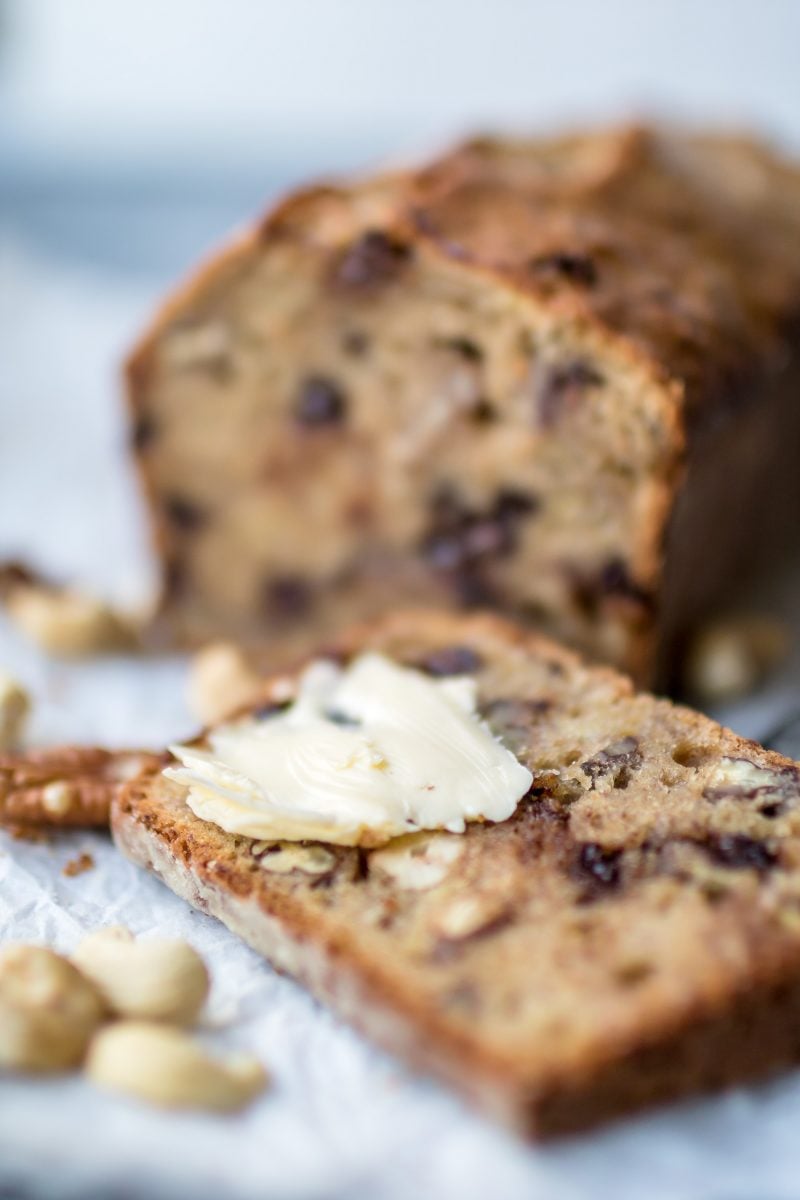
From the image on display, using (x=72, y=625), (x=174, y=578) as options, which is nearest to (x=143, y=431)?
(x=174, y=578)

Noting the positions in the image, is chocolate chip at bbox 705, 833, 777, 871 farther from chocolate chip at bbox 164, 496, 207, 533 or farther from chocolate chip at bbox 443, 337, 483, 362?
chocolate chip at bbox 164, 496, 207, 533

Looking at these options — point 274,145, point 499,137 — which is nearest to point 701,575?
point 499,137

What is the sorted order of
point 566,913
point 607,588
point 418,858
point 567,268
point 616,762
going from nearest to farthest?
point 566,913 < point 418,858 < point 616,762 < point 567,268 < point 607,588

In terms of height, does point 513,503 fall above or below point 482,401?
below

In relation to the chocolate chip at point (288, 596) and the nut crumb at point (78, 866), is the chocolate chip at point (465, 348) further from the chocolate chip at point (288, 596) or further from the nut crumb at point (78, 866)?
the nut crumb at point (78, 866)

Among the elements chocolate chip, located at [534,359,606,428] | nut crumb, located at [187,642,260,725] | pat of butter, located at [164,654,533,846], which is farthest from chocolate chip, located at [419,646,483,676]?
chocolate chip, located at [534,359,606,428]

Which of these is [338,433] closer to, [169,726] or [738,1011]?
[169,726]

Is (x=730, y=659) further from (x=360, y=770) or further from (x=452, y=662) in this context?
(x=360, y=770)
